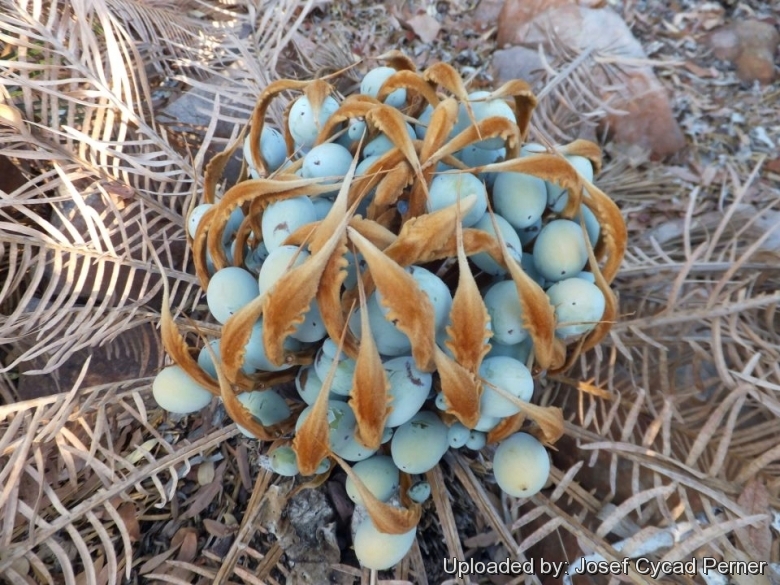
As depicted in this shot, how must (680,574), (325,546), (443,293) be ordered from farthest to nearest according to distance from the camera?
(325,546) → (680,574) → (443,293)

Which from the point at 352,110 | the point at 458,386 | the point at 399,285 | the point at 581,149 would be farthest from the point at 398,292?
the point at 581,149

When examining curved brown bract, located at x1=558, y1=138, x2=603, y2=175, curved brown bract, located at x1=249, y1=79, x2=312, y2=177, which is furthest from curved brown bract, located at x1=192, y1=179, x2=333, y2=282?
curved brown bract, located at x1=558, y1=138, x2=603, y2=175

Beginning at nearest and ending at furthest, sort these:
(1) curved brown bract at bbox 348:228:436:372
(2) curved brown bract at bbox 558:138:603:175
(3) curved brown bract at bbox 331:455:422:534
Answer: (1) curved brown bract at bbox 348:228:436:372, (3) curved brown bract at bbox 331:455:422:534, (2) curved brown bract at bbox 558:138:603:175

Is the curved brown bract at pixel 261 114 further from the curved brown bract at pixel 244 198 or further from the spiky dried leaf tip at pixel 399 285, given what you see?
the curved brown bract at pixel 244 198

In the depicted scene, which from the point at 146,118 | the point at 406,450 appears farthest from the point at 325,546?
the point at 146,118

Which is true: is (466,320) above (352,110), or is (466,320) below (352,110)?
below

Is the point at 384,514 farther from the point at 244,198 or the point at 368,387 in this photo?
the point at 244,198

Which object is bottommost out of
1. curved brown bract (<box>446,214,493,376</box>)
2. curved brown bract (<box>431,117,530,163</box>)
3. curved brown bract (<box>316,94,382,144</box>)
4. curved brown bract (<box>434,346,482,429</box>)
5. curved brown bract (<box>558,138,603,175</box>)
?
curved brown bract (<box>434,346,482,429</box>)

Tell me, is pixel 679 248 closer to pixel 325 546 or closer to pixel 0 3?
pixel 325 546

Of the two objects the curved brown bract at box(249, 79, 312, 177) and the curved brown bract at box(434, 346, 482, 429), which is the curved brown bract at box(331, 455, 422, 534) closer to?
the curved brown bract at box(434, 346, 482, 429)
